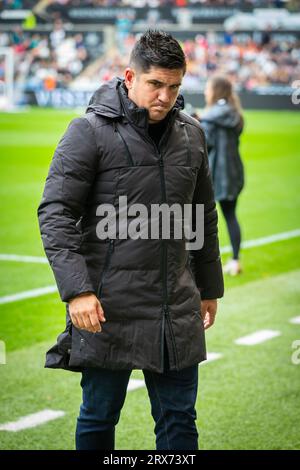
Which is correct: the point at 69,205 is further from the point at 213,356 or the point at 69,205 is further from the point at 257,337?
the point at 257,337

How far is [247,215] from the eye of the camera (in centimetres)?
1449

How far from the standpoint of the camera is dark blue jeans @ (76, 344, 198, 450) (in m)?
3.92

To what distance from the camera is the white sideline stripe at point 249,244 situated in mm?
10961

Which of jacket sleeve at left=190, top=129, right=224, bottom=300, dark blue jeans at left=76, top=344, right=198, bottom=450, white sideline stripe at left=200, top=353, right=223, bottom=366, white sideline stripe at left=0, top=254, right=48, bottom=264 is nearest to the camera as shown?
dark blue jeans at left=76, top=344, right=198, bottom=450

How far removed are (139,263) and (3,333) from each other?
3.99m

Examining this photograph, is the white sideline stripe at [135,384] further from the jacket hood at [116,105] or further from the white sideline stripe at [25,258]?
the white sideline stripe at [25,258]

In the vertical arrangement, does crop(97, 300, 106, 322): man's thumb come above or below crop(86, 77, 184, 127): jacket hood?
below

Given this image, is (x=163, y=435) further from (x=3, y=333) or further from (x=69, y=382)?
(x=3, y=333)

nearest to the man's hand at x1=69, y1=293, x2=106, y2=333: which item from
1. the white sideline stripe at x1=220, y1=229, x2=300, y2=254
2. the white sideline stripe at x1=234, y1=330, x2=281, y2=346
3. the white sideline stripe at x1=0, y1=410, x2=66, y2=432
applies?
the white sideline stripe at x1=0, y1=410, x2=66, y2=432

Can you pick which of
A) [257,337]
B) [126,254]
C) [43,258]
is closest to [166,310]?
[126,254]

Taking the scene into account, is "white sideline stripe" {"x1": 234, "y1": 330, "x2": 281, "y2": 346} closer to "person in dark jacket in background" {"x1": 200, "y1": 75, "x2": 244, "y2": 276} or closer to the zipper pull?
"person in dark jacket in background" {"x1": 200, "y1": 75, "x2": 244, "y2": 276}

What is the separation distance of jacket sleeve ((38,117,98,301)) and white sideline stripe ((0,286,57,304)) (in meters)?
5.14

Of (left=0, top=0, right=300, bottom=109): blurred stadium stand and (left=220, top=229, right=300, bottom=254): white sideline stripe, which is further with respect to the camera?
(left=0, top=0, right=300, bottom=109): blurred stadium stand
